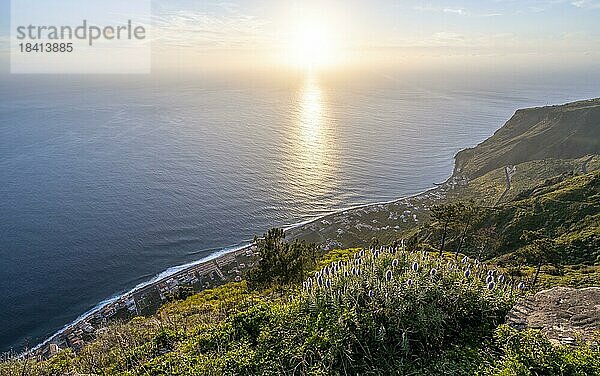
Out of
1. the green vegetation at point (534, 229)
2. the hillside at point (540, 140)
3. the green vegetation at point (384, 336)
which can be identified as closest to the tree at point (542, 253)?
the green vegetation at point (534, 229)

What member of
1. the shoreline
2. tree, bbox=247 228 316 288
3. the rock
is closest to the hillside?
the shoreline

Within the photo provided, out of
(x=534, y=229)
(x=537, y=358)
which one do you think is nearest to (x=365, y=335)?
(x=537, y=358)

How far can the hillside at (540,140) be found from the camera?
235 ft

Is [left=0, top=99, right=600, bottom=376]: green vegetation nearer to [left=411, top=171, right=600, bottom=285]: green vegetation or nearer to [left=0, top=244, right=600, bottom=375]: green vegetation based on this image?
[left=0, top=244, right=600, bottom=375]: green vegetation

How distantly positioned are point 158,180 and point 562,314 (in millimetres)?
73132

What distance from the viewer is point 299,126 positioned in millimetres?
124438

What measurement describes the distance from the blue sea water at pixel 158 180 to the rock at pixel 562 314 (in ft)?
147

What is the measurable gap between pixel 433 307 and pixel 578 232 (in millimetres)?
31309

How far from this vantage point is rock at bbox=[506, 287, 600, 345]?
593 cm

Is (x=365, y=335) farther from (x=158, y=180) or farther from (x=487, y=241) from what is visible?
(x=158, y=180)

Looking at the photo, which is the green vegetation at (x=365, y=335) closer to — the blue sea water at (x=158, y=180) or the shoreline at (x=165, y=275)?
the shoreline at (x=165, y=275)

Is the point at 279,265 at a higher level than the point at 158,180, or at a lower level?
higher

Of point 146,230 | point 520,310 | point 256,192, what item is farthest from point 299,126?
point 520,310

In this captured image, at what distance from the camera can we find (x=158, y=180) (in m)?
72.0
